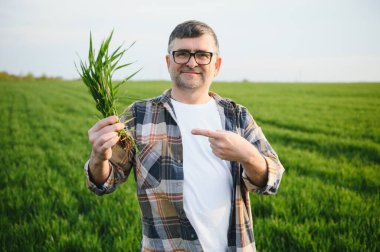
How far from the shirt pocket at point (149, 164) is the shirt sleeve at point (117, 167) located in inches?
3.0

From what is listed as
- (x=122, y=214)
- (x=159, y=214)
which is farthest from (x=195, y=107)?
(x=122, y=214)

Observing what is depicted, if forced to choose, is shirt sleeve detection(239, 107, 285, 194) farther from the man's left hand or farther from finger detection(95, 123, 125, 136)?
finger detection(95, 123, 125, 136)

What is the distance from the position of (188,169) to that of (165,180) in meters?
0.16

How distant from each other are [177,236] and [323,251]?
1.88 metres

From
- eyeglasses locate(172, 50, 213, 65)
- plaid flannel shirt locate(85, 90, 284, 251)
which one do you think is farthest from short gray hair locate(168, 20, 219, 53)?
plaid flannel shirt locate(85, 90, 284, 251)

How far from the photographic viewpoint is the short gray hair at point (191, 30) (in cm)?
193

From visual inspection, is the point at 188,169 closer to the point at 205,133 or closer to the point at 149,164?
the point at 149,164

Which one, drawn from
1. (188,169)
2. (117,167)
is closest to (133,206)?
(117,167)

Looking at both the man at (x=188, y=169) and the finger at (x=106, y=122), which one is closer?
the finger at (x=106, y=122)

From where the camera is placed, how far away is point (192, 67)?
1.92m

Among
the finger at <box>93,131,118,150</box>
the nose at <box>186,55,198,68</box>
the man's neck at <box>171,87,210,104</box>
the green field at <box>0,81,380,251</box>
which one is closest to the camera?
the finger at <box>93,131,118,150</box>

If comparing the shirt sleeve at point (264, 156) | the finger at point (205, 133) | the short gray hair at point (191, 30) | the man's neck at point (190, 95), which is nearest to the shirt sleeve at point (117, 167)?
the man's neck at point (190, 95)

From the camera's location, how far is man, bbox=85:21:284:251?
72.6 inches

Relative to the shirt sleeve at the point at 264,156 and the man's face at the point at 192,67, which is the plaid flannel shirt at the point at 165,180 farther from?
the man's face at the point at 192,67
